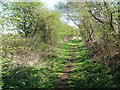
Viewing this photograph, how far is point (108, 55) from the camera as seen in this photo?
9664mm

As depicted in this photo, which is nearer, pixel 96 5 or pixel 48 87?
pixel 48 87

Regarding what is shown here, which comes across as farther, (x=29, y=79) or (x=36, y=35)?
(x=36, y=35)

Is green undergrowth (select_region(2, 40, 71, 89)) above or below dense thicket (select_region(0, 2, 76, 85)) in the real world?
below

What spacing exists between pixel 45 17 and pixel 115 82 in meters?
10.3

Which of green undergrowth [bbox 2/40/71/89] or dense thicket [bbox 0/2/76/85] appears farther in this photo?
dense thicket [bbox 0/2/76/85]

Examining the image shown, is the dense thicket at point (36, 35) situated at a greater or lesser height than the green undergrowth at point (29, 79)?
greater

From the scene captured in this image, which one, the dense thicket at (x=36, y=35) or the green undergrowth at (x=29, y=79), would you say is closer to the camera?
the green undergrowth at (x=29, y=79)

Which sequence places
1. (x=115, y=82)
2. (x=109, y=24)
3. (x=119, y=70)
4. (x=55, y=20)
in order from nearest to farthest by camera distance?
(x=115, y=82) → (x=119, y=70) → (x=109, y=24) → (x=55, y=20)

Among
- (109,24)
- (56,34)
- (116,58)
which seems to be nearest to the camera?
(116,58)

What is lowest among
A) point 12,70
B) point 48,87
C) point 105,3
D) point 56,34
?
point 48,87

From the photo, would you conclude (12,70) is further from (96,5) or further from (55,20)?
(55,20)

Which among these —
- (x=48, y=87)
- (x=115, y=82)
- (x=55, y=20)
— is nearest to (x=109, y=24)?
(x=115, y=82)

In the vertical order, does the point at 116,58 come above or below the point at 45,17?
below

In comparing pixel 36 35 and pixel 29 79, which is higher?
pixel 36 35
